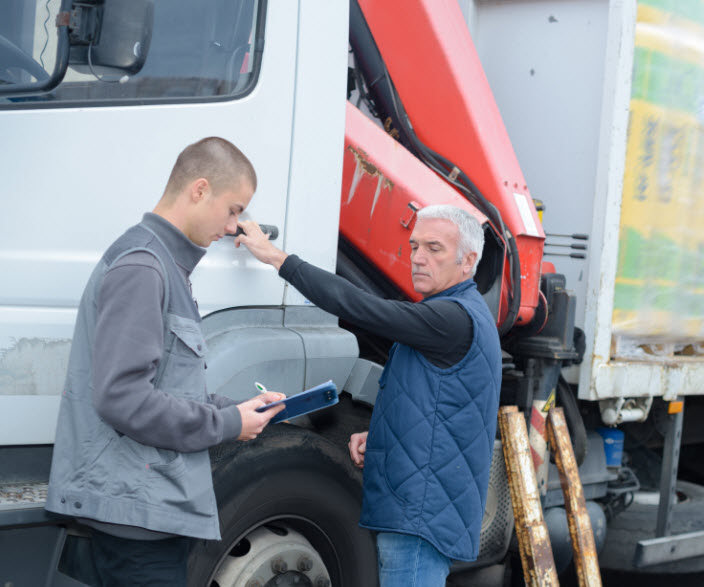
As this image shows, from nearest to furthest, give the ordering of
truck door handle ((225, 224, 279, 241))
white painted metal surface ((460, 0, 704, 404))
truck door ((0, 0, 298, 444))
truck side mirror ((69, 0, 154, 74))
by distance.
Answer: truck side mirror ((69, 0, 154, 74)), truck door ((0, 0, 298, 444)), truck door handle ((225, 224, 279, 241)), white painted metal surface ((460, 0, 704, 404))

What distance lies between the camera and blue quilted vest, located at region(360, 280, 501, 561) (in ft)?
7.04

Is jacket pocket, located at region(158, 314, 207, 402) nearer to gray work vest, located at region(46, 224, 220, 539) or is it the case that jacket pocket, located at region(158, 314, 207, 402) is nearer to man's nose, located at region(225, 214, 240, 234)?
gray work vest, located at region(46, 224, 220, 539)

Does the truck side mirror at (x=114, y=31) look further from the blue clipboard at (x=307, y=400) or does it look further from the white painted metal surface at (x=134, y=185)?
the blue clipboard at (x=307, y=400)

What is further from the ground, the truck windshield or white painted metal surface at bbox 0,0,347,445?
the truck windshield

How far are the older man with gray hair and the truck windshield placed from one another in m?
0.42

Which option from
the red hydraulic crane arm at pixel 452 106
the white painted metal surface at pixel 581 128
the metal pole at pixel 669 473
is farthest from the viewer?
the metal pole at pixel 669 473

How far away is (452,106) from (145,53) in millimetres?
1404

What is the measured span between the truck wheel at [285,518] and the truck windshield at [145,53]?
95 cm

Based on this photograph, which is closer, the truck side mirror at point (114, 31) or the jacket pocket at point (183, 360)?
the jacket pocket at point (183, 360)

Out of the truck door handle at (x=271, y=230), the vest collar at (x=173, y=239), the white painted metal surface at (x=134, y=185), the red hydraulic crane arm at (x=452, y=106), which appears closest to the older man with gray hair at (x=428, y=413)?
the truck door handle at (x=271, y=230)

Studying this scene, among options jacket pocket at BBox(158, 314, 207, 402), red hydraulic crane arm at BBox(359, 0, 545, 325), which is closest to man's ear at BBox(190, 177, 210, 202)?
jacket pocket at BBox(158, 314, 207, 402)

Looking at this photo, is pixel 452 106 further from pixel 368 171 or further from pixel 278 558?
pixel 278 558

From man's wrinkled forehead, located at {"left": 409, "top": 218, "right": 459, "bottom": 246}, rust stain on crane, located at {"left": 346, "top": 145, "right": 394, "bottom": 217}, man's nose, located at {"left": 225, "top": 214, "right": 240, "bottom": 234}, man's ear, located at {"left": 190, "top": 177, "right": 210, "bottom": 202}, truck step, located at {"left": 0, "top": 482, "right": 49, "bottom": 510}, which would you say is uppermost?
rust stain on crane, located at {"left": 346, "top": 145, "right": 394, "bottom": 217}

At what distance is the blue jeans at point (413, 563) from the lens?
2145 millimetres
